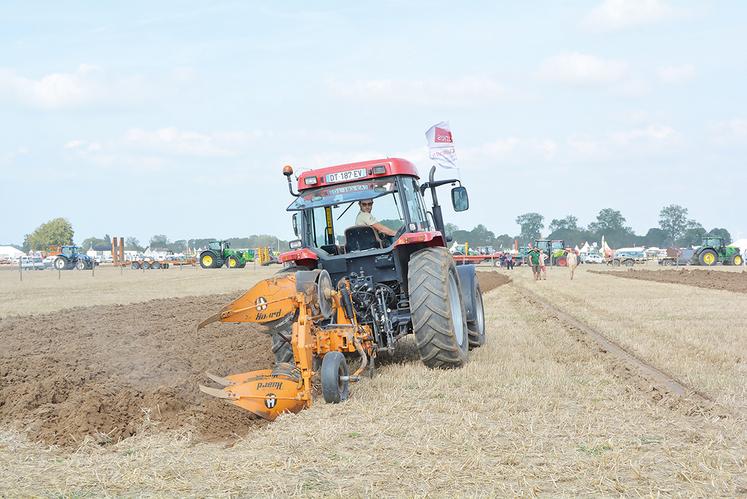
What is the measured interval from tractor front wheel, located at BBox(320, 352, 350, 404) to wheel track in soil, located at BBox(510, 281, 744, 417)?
257 centimetres

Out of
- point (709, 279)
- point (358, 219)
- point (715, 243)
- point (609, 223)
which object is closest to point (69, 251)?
point (709, 279)

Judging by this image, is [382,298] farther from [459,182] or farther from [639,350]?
[639,350]

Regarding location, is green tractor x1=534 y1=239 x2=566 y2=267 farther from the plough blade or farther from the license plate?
the plough blade

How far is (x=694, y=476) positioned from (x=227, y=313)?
374cm

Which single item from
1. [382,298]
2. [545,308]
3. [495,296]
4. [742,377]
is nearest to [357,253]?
[382,298]

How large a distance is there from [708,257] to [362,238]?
5050 cm

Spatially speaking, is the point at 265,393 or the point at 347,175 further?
the point at 347,175

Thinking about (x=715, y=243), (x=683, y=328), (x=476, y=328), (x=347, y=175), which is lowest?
(x=683, y=328)

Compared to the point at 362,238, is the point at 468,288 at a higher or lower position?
lower

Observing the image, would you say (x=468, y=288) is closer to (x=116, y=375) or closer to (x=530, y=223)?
(x=116, y=375)

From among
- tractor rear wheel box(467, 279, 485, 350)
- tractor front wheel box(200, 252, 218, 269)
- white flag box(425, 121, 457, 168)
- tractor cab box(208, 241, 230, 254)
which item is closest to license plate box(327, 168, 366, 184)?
tractor rear wheel box(467, 279, 485, 350)

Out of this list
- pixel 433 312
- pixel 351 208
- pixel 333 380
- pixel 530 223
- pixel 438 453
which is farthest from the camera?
pixel 530 223

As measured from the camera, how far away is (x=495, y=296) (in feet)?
69.1

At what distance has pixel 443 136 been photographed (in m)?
15.3
